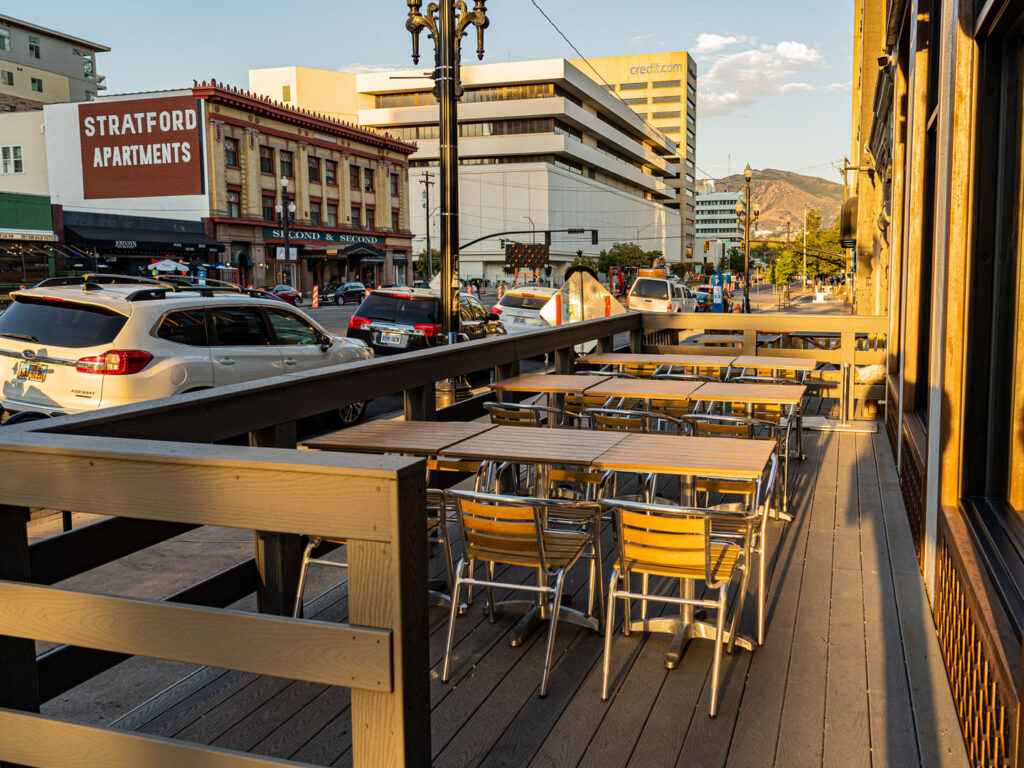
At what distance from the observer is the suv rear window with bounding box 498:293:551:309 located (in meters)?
22.0

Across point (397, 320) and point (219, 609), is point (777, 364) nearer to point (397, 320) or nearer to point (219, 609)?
point (219, 609)

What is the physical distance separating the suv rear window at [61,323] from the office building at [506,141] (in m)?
74.3

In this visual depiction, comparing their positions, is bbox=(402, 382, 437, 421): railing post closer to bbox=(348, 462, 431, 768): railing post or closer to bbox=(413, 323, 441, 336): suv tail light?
bbox=(348, 462, 431, 768): railing post

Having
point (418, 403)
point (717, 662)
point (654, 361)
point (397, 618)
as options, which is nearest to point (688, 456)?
point (717, 662)

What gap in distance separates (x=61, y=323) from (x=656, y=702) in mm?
7449

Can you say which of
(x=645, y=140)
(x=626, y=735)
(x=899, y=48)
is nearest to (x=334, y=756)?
(x=626, y=735)

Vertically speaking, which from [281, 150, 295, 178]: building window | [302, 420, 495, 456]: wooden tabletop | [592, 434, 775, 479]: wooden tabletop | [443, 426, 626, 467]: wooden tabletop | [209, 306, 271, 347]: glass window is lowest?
[592, 434, 775, 479]: wooden tabletop

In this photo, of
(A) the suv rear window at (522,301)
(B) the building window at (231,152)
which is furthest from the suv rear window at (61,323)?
(B) the building window at (231,152)

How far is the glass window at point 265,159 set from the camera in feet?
182

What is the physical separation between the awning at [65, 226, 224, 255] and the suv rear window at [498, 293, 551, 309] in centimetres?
3092

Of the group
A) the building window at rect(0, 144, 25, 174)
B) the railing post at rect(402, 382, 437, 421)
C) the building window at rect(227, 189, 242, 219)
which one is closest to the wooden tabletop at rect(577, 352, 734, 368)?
the railing post at rect(402, 382, 437, 421)

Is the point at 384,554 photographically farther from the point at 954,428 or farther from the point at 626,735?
the point at 954,428

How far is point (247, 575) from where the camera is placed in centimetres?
434

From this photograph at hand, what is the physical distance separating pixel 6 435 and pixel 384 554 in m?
1.37
